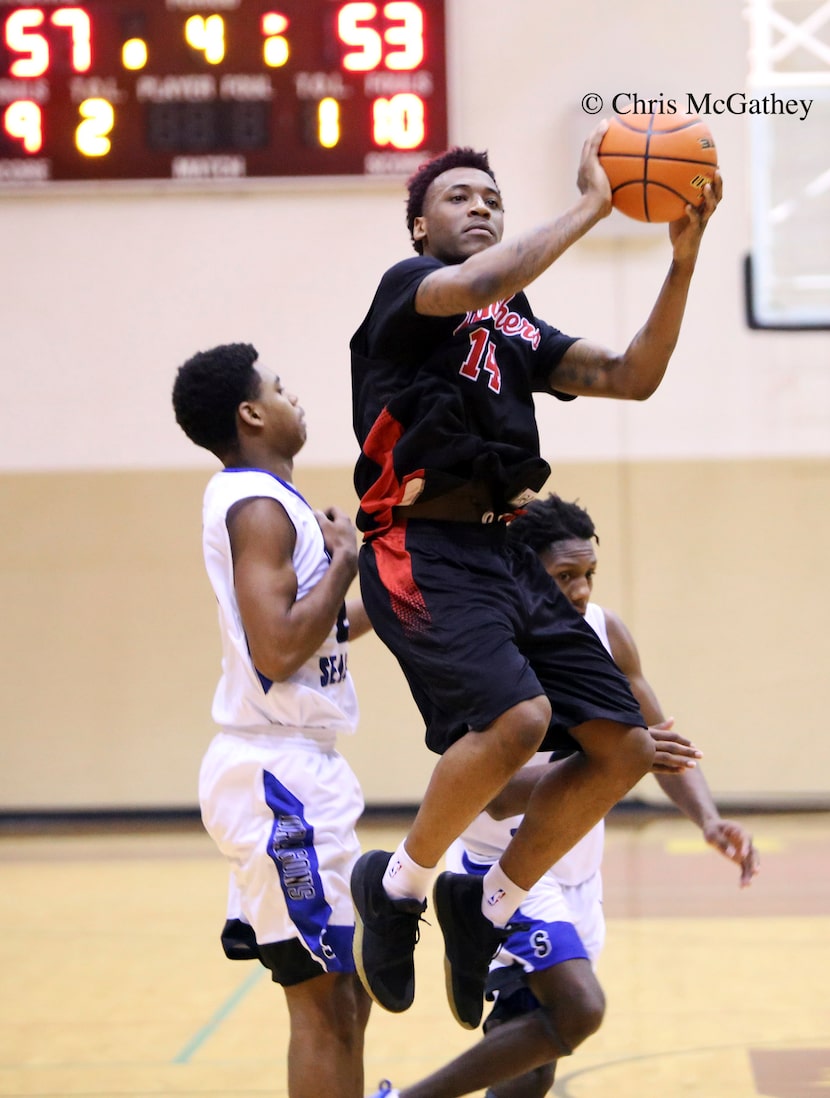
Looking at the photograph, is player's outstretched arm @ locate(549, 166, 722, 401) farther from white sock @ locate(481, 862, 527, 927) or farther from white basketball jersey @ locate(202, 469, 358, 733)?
white sock @ locate(481, 862, 527, 927)

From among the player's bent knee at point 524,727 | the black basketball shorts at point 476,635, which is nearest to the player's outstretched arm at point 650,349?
the black basketball shorts at point 476,635

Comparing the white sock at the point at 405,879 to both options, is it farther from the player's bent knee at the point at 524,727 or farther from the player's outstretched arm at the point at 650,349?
the player's outstretched arm at the point at 650,349

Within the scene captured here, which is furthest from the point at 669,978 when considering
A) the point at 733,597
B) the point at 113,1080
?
the point at 733,597

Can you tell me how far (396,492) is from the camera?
9.40 ft

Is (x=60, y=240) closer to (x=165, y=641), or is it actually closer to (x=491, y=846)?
(x=165, y=641)

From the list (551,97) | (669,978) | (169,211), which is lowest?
(669,978)

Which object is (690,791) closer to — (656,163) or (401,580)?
(401,580)

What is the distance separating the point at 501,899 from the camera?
293 centimetres

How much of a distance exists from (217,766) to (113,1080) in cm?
148

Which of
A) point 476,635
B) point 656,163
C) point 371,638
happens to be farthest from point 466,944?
point 371,638

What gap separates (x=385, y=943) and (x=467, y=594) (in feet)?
2.36

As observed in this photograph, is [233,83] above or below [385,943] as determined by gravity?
above

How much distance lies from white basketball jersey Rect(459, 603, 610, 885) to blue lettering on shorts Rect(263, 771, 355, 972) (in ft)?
2.05

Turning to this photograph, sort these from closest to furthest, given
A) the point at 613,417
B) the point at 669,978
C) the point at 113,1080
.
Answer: the point at 113,1080
the point at 669,978
the point at 613,417
